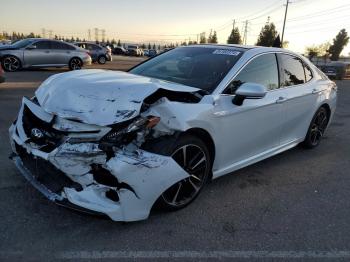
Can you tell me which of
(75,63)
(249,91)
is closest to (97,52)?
(75,63)

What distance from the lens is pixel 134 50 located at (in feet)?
201

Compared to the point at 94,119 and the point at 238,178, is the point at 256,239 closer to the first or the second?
the point at 238,178

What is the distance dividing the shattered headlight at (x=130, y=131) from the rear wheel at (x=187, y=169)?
0.24 meters

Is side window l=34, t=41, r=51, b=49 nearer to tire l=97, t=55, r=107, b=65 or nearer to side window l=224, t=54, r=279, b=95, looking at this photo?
tire l=97, t=55, r=107, b=65

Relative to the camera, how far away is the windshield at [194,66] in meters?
4.12

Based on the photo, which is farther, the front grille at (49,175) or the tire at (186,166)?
the tire at (186,166)

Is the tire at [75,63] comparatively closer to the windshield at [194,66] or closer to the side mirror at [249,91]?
the windshield at [194,66]

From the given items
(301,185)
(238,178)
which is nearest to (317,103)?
(301,185)

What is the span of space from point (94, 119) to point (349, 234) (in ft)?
8.60

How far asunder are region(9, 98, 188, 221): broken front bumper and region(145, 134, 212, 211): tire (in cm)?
14

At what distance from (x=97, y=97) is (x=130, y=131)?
48 cm

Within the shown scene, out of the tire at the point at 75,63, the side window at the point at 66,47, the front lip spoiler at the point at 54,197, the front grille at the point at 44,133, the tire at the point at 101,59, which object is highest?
the front grille at the point at 44,133

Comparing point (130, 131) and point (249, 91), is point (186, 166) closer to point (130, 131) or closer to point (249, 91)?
point (130, 131)

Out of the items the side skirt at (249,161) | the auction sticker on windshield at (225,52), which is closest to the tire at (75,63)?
the auction sticker on windshield at (225,52)
